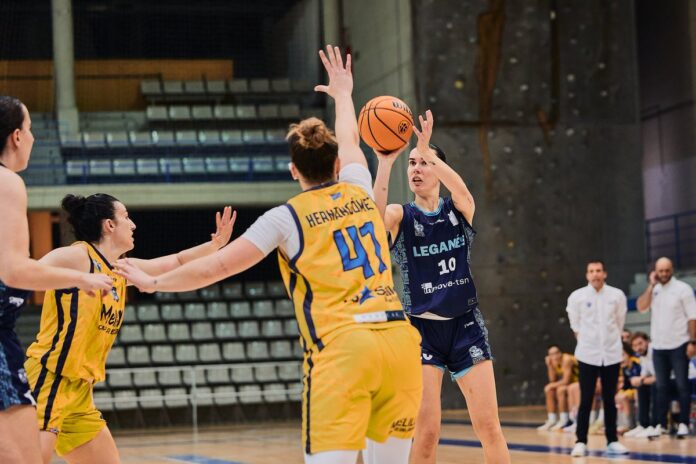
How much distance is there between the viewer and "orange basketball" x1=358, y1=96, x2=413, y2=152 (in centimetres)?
511

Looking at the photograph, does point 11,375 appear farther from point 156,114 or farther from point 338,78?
point 156,114

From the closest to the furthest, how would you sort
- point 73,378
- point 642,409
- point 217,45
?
1. point 73,378
2. point 642,409
3. point 217,45

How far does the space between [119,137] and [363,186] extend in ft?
53.8

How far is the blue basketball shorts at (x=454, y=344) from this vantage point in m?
5.62

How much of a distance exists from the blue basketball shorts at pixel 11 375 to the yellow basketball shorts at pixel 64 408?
36.1 inches

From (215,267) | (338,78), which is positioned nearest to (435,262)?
(338,78)

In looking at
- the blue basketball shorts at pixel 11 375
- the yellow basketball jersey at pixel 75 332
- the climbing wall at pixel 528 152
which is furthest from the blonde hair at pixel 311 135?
the climbing wall at pixel 528 152

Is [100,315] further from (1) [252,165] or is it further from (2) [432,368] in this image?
(1) [252,165]

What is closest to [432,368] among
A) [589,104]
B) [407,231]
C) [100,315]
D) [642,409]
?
[407,231]

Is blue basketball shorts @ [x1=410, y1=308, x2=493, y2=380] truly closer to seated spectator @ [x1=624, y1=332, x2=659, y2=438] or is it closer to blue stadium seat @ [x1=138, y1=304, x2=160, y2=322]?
seated spectator @ [x1=624, y1=332, x2=659, y2=438]

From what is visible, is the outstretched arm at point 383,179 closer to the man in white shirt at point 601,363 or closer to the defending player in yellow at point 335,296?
the defending player in yellow at point 335,296

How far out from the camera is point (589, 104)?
17.5 meters

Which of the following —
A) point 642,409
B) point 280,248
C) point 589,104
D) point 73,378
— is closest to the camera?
point 280,248

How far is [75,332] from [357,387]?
175 cm
